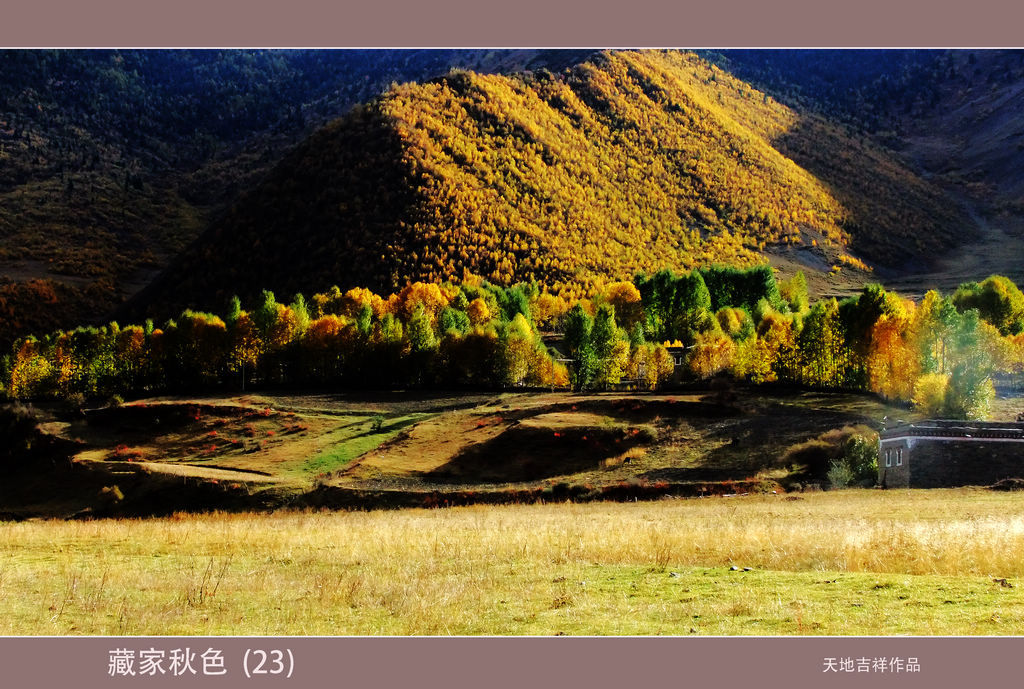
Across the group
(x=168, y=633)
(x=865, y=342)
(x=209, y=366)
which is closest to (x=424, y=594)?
(x=168, y=633)

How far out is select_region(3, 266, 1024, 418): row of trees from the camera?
4242 inches

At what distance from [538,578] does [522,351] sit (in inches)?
3988

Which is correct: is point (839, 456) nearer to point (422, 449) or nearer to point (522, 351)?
point (422, 449)

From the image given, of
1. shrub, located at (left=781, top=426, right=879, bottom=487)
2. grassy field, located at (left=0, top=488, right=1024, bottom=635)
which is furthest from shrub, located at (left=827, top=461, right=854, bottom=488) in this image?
grassy field, located at (left=0, top=488, right=1024, bottom=635)

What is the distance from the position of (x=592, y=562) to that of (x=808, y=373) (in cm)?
8868

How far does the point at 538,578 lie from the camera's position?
2872cm

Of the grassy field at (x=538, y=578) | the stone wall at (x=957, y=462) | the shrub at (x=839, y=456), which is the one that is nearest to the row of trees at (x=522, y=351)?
the shrub at (x=839, y=456)

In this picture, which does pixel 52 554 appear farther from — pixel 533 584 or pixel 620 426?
pixel 620 426

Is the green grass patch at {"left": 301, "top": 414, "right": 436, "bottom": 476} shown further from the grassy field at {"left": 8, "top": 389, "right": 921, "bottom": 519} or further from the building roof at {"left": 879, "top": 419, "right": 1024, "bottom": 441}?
the building roof at {"left": 879, "top": 419, "right": 1024, "bottom": 441}

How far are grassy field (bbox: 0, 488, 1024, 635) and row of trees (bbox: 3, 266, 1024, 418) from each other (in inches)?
2593

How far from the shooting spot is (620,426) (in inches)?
→ 3740

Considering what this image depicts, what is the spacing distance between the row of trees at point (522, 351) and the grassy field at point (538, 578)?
6587 cm

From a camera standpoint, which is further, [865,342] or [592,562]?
[865,342]

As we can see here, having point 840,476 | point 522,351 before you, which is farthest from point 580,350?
point 840,476
